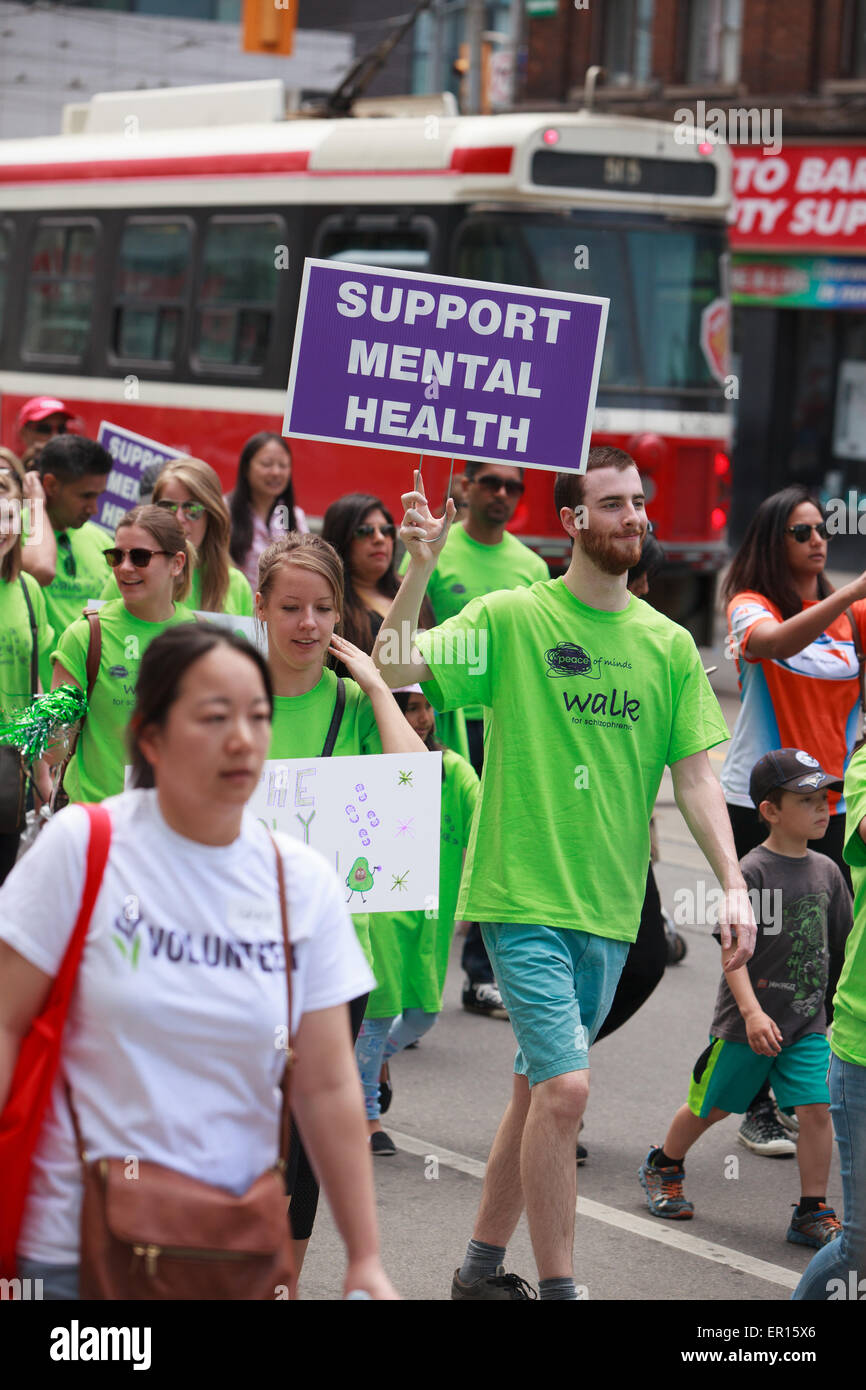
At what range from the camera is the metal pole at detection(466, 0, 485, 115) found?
900 inches

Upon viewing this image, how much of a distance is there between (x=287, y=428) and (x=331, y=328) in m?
0.30

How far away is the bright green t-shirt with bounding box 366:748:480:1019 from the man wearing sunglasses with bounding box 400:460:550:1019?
5.27 ft

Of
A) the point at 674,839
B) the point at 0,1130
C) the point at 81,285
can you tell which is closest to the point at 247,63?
the point at 81,285

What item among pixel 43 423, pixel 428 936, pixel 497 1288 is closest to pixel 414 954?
pixel 428 936

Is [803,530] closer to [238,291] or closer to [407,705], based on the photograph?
[407,705]

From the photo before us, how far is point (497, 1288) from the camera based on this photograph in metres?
4.55

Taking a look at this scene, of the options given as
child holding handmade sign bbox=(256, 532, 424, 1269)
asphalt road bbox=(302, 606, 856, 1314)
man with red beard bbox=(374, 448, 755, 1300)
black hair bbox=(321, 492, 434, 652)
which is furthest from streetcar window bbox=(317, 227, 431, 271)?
child holding handmade sign bbox=(256, 532, 424, 1269)

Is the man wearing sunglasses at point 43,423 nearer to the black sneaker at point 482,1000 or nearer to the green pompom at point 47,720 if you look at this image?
the black sneaker at point 482,1000

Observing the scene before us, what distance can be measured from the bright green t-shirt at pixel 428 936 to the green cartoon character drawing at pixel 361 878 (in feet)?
2.93

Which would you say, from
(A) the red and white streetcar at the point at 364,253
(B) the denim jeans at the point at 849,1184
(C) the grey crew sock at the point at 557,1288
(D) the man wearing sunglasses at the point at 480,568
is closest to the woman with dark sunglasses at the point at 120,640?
(C) the grey crew sock at the point at 557,1288

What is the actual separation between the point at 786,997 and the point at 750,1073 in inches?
9.3

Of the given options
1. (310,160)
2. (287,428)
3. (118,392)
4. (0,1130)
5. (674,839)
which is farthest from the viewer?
(118,392)

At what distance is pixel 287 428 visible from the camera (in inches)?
190
